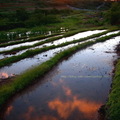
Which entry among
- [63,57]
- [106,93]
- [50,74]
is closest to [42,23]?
[63,57]

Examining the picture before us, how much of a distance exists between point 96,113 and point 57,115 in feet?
5.57

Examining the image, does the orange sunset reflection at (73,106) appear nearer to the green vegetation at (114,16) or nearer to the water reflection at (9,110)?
the water reflection at (9,110)

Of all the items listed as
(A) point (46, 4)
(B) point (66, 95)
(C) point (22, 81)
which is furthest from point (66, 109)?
(A) point (46, 4)

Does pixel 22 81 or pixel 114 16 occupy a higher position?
pixel 114 16

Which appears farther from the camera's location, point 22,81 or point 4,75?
point 4,75

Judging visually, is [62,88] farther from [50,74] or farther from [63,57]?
[63,57]

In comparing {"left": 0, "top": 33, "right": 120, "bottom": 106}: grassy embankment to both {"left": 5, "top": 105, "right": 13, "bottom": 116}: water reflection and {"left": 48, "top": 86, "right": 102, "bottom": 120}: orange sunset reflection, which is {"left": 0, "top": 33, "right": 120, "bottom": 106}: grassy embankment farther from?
{"left": 48, "top": 86, "right": 102, "bottom": 120}: orange sunset reflection

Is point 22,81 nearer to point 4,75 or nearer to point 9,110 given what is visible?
point 4,75

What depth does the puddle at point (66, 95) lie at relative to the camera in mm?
8461

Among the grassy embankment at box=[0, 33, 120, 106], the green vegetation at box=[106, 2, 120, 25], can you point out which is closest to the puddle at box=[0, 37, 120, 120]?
the grassy embankment at box=[0, 33, 120, 106]

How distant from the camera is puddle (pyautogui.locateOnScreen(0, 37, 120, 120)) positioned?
8461mm

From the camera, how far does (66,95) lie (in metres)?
10.1

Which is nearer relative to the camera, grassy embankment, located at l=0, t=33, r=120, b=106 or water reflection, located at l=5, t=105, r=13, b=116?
water reflection, located at l=5, t=105, r=13, b=116

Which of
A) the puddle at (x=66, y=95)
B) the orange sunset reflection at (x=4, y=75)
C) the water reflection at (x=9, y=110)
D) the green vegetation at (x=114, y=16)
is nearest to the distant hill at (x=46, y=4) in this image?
the green vegetation at (x=114, y=16)
